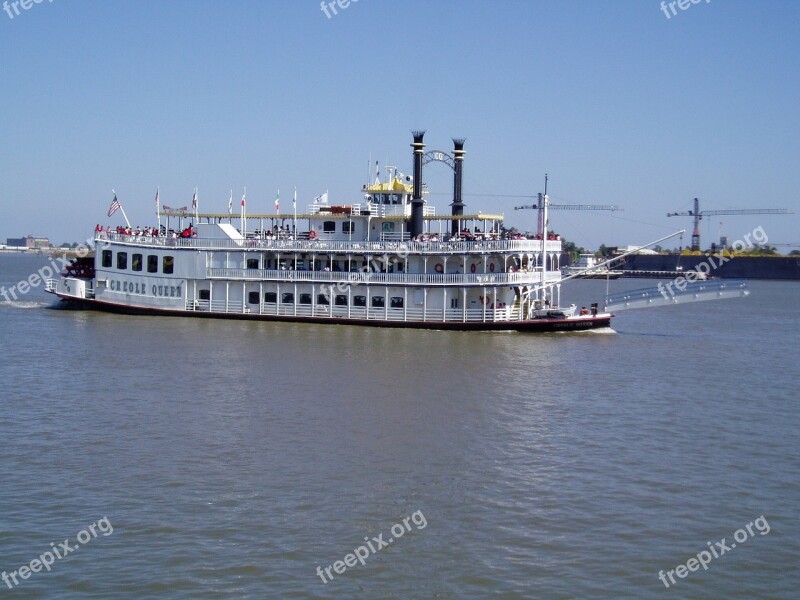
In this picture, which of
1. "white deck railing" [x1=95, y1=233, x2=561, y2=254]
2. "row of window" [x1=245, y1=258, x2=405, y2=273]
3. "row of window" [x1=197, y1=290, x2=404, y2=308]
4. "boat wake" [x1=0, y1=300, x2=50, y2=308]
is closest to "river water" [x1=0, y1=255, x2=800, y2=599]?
"white deck railing" [x1=95, y1=233, x2=561, y2=254]

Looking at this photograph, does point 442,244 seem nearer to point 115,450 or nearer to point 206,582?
point 115,450

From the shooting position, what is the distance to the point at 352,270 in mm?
51500

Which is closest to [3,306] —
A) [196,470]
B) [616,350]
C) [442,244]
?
[442,244]

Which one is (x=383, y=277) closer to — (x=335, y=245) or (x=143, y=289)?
(x=335, y=245)

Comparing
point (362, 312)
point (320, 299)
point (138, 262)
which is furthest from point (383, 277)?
point (138, 262)

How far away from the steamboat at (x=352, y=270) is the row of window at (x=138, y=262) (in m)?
0.06

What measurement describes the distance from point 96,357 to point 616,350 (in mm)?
22911

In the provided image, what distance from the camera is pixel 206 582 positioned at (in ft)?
49.8

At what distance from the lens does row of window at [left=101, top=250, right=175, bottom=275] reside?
53.3 meters

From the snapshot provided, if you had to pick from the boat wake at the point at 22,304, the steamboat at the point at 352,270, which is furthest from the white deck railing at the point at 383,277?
the boat wake at the point at 22,304

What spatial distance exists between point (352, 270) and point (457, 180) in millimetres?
9955

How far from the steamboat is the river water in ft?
34.4

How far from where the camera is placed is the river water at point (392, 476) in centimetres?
1577

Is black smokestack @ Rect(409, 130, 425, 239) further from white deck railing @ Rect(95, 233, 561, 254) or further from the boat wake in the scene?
the boat wake
